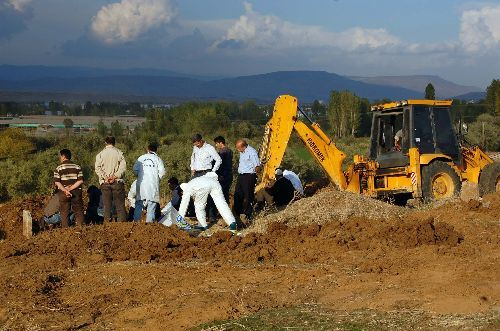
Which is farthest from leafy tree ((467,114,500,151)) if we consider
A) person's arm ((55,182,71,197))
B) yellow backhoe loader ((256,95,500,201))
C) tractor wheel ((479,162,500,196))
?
person's arm ((55,182,71,197))

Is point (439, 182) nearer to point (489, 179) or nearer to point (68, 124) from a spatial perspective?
point (489, 179)

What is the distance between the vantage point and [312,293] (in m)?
8.88

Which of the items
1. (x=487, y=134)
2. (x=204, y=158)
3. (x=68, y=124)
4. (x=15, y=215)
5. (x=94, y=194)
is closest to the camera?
(x=94, y=194)

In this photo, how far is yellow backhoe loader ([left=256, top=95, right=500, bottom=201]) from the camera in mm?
16516

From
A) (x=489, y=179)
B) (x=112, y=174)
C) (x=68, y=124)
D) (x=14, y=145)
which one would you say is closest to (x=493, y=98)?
(x=68, y=124)

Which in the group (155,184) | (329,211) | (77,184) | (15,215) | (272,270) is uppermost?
(77,184)

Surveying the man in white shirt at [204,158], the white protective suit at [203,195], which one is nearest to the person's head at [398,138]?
the man in white shirt at [204,158]

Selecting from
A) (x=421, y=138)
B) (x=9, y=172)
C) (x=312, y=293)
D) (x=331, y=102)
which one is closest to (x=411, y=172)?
(x=421, y=138)

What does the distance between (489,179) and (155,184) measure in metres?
7.04

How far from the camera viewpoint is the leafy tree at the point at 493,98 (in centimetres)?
4741

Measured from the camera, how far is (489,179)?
16.7 metres

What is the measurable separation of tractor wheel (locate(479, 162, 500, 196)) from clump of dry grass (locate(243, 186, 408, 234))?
237cm

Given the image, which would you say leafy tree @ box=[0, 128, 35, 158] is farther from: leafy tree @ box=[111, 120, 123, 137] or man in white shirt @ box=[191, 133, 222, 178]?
man in white shirt @ box=[191, 133, 222, 178]

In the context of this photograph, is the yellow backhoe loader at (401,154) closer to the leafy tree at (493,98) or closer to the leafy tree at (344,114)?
the leafy tree at (344,114)
